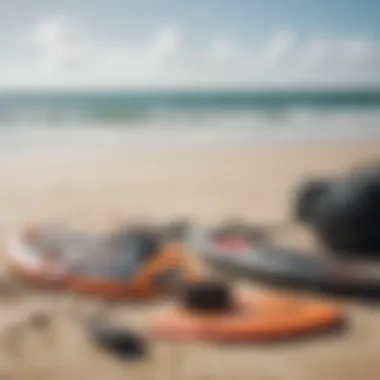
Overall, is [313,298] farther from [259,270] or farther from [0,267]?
[0,267]

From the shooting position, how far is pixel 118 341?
1.21 m

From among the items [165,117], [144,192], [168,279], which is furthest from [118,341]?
[165,117]

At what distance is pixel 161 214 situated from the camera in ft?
4.28

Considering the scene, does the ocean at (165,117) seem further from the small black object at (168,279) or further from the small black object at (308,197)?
the small black object at (168,279)

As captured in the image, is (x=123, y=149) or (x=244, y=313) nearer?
(x=244, y=313)

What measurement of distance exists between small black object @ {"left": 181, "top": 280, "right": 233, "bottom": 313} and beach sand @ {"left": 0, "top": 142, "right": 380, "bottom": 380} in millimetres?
62

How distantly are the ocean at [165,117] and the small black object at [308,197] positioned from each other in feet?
0.30

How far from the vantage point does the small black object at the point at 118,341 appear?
121 centimetres

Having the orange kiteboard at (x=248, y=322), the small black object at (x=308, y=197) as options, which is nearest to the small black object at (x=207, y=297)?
the orange kiteboard at (x=248, y=322)

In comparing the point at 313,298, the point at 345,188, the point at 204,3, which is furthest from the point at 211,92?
the point at 313,298

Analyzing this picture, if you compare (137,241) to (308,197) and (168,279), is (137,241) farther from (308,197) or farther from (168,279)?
(308,197)

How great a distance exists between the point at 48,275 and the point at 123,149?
244 millimetres

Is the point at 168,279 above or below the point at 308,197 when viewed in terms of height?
below

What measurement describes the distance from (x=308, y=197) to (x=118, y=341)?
391mm
